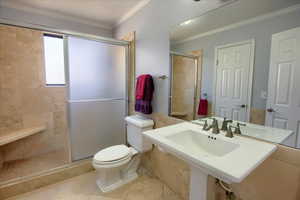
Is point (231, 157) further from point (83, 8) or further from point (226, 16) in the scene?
point (83, 8)

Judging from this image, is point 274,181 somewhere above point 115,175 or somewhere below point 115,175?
above

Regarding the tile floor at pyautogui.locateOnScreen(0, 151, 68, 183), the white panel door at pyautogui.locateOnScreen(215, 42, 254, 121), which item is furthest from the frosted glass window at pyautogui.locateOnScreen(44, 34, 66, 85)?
the white panel door at pyautogui.locateOnScreen(215, 42, 254, 121)

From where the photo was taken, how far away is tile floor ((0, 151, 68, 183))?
76.1 inches

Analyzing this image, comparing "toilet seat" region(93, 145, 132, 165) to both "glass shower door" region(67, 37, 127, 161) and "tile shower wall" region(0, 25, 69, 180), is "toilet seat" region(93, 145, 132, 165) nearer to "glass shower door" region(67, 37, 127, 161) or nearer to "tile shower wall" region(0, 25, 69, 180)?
"glass shower door" region(67, 37, 127, 161)

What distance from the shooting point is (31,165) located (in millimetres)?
2170

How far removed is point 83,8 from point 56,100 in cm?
153

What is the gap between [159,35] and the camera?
185 cm

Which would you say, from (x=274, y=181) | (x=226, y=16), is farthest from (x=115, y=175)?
(x=226, y=16)

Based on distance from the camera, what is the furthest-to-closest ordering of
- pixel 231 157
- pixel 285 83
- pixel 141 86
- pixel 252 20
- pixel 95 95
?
pixel 95 95, pixel 141 86, pixel 252 20, pixel 285 83, pixel 231 157

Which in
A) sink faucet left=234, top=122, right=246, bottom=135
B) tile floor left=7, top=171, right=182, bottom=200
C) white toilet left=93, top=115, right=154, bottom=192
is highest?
sink faucet left=234, top=122, right=246, bottom=135

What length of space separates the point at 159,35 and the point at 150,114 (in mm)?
1015

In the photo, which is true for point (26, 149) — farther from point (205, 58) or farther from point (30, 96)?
Result: point (205, 58)

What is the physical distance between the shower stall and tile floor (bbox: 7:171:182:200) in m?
0.25

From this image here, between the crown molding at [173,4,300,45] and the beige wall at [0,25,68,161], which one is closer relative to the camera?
the crown molding at [173,4,300,45]
